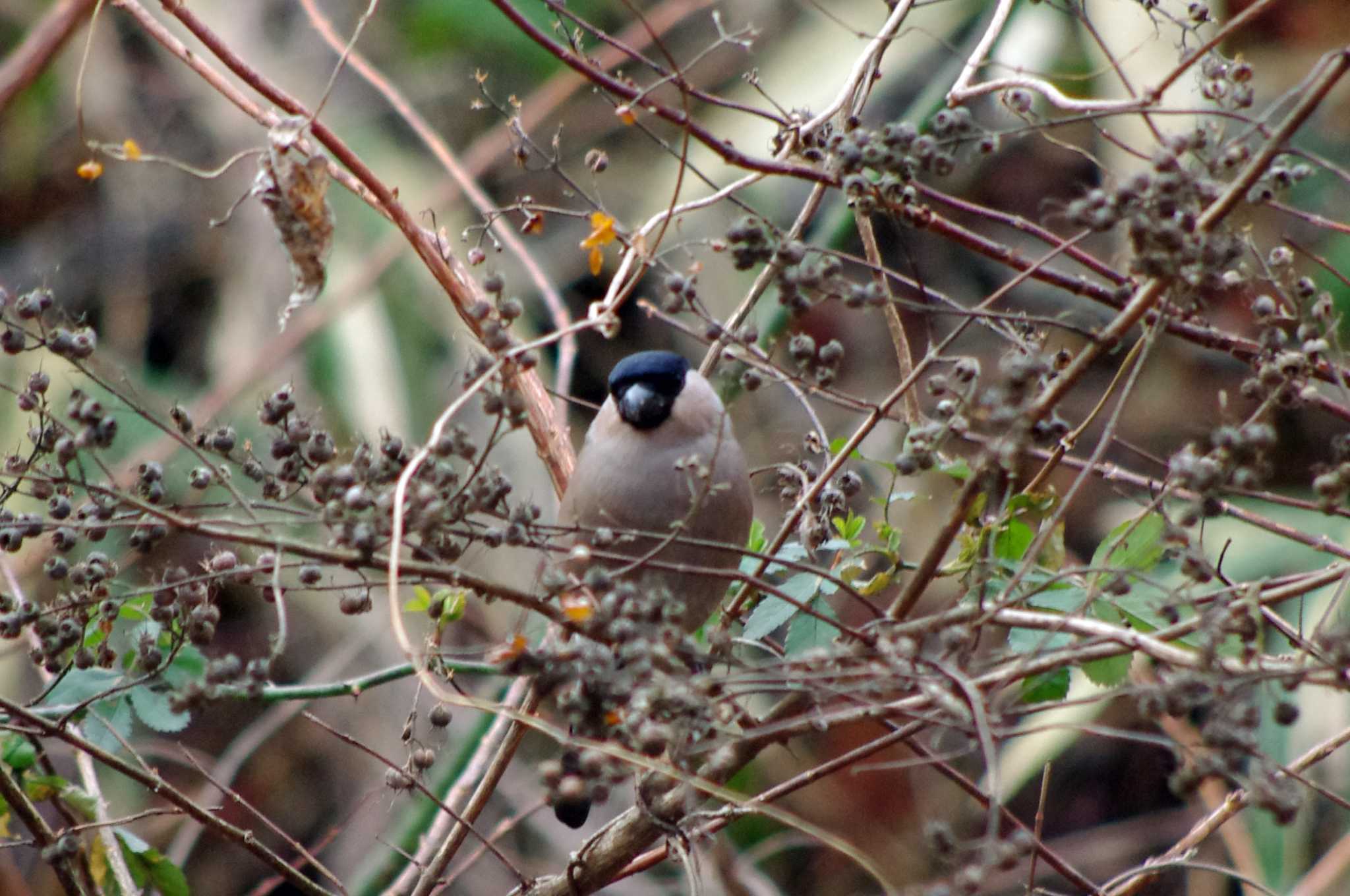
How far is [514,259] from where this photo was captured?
177 inches

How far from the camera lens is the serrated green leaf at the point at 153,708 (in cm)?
150

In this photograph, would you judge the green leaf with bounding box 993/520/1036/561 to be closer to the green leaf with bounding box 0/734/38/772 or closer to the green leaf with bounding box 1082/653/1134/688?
the green leaf with bounding box 1082/653/1134/688

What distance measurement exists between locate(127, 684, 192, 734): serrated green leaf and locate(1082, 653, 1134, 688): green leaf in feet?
3.01

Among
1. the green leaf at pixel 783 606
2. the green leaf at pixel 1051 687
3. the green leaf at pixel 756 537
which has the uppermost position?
the green leaf at pixel 756 537

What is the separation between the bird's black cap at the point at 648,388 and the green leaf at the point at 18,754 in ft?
3.45

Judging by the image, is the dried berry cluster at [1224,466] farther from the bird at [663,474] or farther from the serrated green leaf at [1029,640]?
the bird at [663,474]

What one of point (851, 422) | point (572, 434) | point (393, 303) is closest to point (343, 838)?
point (572, 434)

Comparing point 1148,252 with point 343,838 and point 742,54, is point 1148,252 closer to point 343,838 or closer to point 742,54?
point 343,838

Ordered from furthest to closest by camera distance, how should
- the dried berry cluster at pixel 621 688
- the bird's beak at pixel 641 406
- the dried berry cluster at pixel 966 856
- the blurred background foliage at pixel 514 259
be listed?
the blurred background foliage at pixel 514 259, the bird's beak at pixel 641 406, the dried berry cluster at pixel 621 688, the dried berry cluster at pixel 966 856

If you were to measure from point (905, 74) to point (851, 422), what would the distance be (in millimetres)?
1238

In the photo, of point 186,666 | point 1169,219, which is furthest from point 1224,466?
point 186,666

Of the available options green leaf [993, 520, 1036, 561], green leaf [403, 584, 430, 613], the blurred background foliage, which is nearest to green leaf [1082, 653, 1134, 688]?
green leaf [993, 520, 1036, 561]

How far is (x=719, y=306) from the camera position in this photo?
4277mm

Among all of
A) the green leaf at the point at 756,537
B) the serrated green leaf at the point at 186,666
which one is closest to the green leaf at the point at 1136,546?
the green leaf at the point at 756,537
